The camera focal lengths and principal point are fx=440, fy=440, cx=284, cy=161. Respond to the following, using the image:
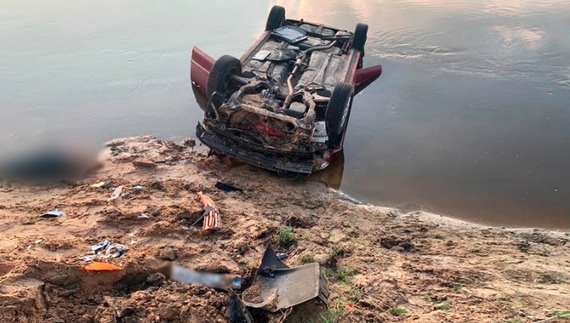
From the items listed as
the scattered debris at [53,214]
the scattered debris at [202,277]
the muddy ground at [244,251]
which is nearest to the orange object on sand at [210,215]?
the muddy ground at [244,251]

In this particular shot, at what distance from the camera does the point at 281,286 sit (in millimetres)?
4648

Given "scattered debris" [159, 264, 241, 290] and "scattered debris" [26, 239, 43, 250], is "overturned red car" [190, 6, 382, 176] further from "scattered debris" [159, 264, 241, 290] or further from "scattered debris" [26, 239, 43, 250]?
"scattered debris" [26, 239, 43, 250]

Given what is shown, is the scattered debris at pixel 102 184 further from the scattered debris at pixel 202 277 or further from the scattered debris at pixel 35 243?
the scattered debris at pixel 202 277

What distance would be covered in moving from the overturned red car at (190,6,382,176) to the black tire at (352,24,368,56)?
1.94 ft

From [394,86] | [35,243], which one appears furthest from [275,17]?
[35,243]

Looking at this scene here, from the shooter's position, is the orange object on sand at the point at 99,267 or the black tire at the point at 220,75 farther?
the black tire at the point at 220,75

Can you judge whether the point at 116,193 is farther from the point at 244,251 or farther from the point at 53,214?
the point at 244,251

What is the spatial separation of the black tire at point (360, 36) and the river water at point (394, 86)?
1268 millimetres

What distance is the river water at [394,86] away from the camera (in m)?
8.51

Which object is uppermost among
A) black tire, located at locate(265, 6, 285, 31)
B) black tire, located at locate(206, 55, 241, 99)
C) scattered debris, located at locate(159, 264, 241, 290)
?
black tire, located at locate(265, 6, 285, 31)

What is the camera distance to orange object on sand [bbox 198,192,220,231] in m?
6.06

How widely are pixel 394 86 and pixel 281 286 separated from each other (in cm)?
834

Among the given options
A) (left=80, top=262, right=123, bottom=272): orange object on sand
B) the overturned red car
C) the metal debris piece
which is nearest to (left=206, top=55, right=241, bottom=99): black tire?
the overturned red car

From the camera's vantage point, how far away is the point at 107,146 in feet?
29.1
